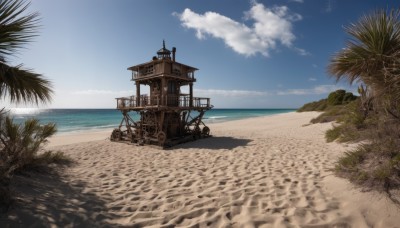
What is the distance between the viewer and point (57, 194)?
5289mm

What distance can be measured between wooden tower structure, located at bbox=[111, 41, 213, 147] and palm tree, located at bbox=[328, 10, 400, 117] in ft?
34.1

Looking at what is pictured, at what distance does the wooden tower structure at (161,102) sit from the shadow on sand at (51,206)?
8.17 m

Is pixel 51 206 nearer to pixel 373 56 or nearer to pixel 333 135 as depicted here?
pixel 373 56

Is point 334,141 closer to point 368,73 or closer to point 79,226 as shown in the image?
point 368,73

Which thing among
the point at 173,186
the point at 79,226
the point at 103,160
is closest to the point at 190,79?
the point at 103,160

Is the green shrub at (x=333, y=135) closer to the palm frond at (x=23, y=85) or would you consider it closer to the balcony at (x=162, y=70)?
the balcony at (x=162, y=70)

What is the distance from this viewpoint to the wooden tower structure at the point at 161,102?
14.6 meters

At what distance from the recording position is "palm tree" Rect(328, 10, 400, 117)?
179 inches

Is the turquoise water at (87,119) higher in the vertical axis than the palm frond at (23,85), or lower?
lower

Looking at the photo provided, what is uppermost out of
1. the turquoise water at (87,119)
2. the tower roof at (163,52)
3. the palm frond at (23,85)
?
the tower roof at (163,52)

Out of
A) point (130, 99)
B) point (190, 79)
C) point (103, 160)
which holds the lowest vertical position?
point (103, 160)

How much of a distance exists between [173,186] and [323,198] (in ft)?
12.5

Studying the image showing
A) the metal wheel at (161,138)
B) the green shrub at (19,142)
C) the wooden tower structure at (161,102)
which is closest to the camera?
the green shrub at (19,142)

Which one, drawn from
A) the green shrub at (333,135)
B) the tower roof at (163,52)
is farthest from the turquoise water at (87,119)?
the green shrub at (333,135)
